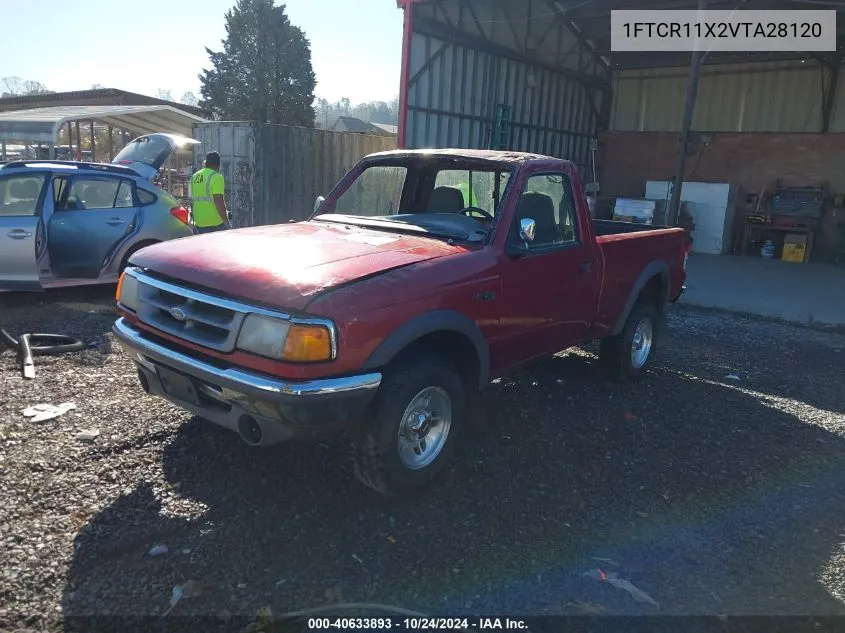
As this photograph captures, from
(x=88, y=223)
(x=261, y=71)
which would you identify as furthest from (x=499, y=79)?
(x=261, y=71)

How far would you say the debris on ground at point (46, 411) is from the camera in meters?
4.25

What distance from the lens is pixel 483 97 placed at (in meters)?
14.8

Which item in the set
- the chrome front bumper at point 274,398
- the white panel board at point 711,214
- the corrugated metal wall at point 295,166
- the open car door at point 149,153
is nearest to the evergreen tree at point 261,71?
the corrugated metal wall at point 295,166

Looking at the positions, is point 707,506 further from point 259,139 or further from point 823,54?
point 823,54

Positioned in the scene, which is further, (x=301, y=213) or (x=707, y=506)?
(x=301, y=213)

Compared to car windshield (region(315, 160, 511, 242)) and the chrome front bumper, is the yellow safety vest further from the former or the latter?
the chrome front bumper

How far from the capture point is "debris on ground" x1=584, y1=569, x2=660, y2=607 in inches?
116

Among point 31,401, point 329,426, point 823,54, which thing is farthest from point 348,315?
point 823,54

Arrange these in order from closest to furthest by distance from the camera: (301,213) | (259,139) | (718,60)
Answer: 1. (259,139)
2. (301,213)
3. (718,60)

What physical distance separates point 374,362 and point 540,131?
15040mm

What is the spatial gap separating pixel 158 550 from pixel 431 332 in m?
1.66

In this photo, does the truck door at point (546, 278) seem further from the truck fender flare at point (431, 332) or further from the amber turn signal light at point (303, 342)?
the amber turn signal light at point (303, 342)

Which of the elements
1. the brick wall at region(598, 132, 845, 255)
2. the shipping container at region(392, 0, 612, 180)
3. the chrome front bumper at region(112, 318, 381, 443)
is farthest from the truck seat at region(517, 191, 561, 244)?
the brick wall at region(598, 132, 845, 255)

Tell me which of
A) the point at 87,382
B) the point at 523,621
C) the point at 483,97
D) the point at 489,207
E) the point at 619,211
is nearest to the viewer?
the point at 523,621
